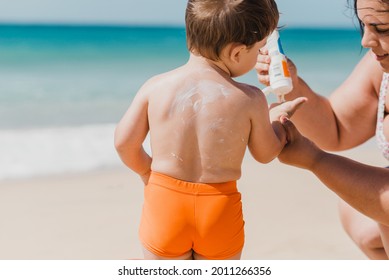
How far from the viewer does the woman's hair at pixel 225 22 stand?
167 cm

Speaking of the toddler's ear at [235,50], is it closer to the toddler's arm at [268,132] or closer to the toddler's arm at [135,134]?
the toddler's arm at [268,132]

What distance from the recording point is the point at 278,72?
2008 millimetres

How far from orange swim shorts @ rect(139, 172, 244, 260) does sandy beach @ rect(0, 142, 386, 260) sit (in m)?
1.42

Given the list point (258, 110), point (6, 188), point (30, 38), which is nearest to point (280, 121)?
point (258, 110)

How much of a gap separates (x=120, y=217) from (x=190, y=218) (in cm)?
195

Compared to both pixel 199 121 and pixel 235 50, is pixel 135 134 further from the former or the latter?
pixel 235 50

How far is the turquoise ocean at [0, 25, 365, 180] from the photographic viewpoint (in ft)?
15.7

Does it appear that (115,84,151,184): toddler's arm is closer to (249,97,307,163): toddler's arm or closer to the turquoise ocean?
(249,97,307,163): toddler's arm

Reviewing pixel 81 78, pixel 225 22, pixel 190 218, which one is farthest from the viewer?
pixel 81 78

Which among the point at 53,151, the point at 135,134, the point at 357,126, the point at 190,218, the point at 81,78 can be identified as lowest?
the point at 190,218

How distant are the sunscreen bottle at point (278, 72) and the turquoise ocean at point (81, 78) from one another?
1.10m

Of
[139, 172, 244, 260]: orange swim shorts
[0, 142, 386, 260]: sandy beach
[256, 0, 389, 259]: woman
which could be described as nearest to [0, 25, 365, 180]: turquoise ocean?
[0, 142, 386, 260]: sandy beach


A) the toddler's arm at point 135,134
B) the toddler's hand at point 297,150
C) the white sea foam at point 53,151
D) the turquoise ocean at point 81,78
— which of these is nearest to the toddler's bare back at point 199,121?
the toddler's arm at point 135,134

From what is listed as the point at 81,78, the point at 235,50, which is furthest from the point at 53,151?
the point at 81,78
